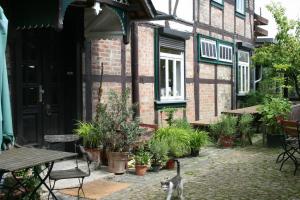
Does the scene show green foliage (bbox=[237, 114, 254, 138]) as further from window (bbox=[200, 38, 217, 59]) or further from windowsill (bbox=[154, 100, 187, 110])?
window (bbox=[200, 38, 217, 59])

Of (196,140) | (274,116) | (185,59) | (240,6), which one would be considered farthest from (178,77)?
(240,6)

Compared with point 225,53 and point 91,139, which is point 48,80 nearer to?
point 91,139

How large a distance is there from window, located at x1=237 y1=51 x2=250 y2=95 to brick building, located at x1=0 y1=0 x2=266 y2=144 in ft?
A: 10.7

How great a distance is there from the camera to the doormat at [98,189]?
6.10 metres

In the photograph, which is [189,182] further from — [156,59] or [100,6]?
[156,59]

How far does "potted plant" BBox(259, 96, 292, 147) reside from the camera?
1054cm

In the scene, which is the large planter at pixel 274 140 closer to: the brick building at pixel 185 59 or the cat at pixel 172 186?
the brick building at pixel 185 59

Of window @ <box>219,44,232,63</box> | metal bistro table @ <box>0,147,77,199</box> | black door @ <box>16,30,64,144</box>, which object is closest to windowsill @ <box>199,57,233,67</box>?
window @ <box>219,44,232,63</box>

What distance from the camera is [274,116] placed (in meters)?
10.5

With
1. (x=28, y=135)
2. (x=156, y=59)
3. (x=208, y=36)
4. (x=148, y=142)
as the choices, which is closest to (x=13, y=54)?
(x=28, y=135)

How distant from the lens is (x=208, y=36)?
1400 cm

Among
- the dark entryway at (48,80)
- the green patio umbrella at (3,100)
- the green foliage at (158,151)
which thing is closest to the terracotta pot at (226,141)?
the green foliage at (158,151)

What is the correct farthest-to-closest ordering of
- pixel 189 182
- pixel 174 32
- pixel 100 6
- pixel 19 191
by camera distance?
pixel 174 32 → pixel 100 6 → pixel 189 182 → pixel 19 191

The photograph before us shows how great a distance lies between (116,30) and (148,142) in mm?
2034
